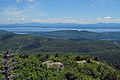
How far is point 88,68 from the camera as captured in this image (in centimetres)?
2298

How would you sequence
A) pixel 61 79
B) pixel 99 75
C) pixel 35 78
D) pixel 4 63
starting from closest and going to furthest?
pixel 4 63
pixel 35 78
pixel 61 79
pixel 99 75

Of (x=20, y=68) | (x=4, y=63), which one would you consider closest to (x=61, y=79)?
(x=20, y=68)

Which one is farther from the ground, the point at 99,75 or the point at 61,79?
the point at 61,79

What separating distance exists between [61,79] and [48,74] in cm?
192

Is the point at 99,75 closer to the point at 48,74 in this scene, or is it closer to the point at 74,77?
the point at 74,77

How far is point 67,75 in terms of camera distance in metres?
18.6

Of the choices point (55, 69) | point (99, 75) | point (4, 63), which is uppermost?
point (4, 63)

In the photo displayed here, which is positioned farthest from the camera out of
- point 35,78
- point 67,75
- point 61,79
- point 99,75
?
point 99,75

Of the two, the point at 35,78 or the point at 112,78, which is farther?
the point at 112,78

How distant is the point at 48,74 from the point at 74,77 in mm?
3533

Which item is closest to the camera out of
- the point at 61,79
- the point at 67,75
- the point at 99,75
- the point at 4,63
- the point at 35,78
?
the point at 4,63

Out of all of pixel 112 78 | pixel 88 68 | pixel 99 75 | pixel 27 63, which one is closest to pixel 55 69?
pixel 27 63

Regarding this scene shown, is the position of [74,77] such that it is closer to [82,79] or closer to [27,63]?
[82,79]

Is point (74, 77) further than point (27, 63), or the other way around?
point (27, 63)
